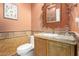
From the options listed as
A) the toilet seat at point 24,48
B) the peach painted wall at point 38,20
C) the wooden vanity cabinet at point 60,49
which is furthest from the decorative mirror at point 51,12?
the toilet seat at point 24,48

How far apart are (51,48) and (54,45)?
0.05 metres

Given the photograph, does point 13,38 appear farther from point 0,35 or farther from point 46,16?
point 46,16

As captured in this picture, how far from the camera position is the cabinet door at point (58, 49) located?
1743mm

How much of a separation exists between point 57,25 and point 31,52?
0.44 m

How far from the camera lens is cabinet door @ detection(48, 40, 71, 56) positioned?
1.74 m

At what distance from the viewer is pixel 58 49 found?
5.85 feet

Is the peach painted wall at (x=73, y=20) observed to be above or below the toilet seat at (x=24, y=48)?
above

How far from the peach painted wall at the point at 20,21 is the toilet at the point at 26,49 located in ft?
0.54

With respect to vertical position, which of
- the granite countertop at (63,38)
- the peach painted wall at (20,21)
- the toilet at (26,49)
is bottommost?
the toilet at (26,49)

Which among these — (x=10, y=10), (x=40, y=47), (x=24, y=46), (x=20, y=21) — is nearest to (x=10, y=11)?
(x=10, y=10)

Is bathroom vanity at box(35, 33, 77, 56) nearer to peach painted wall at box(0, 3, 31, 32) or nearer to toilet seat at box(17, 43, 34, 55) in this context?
toilet seat at box(17, 43, 34, 55)

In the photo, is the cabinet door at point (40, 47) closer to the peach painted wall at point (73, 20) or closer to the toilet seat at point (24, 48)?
the toilet seat at point (24, 48)

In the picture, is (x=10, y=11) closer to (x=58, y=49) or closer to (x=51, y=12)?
(x=51, y=12)

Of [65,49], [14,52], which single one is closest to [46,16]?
[65,49]
